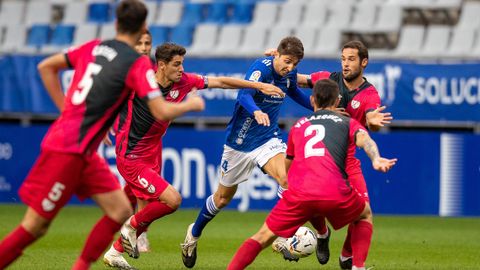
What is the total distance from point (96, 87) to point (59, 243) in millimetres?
5375

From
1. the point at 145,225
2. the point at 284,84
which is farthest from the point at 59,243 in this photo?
the point at 284,84

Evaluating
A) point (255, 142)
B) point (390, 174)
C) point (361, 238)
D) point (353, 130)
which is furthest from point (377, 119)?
point (390, 174)

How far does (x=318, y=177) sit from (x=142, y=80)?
1668 millimetres

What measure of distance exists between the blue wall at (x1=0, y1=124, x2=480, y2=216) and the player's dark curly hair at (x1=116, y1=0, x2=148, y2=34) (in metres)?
10.0

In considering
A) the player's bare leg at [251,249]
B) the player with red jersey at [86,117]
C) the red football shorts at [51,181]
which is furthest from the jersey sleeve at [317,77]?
the red football shorts at [51,181]

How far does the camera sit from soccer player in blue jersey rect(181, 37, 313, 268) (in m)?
10.5

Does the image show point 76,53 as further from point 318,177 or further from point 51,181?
point 318,177

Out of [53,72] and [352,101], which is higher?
[53,72]

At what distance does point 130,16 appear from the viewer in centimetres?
724

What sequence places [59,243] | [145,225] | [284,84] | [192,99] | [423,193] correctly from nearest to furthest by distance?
[192,99], [145,225], [284,84], [59,243], [423,193]

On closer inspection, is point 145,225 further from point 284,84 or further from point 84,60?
point 84,60

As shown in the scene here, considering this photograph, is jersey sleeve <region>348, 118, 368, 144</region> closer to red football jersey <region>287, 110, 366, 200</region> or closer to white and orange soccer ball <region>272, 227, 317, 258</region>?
red football jersey <region>287, 110, 366, 200</region>

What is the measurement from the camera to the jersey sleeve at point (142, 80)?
23.5ft

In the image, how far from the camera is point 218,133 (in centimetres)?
1778
